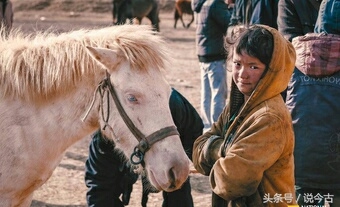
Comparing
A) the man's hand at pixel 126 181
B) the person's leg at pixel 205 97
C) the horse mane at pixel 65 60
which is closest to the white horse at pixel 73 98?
the horse mane at pixel 65 60

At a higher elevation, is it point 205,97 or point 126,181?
point 126,181

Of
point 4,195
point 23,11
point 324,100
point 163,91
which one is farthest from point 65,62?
point 23,11

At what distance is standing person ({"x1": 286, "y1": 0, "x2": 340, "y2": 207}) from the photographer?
3.55 m

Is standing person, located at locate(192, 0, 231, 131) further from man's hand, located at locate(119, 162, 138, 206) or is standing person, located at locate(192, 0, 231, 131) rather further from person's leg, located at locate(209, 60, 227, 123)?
man's hand, located at locate(119, 162, 138, 206)

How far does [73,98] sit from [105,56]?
0.99ft

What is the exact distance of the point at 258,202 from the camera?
2.85 metres

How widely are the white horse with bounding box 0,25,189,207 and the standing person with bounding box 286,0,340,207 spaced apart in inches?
31.0

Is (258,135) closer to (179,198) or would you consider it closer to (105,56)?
(105,56)

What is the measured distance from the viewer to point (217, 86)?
7.35 m

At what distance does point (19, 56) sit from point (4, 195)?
0.69 m

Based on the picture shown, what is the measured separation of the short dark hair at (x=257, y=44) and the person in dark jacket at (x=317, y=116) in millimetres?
722

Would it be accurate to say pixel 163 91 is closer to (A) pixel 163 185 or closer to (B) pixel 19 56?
(A) pixel 163 185

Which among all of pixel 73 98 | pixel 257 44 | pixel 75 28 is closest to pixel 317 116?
pixel 257 44

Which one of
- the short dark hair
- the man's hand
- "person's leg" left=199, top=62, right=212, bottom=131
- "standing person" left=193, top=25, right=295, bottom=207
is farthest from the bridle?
"person's leg" left=199, top=62, right=212, bottom=131
